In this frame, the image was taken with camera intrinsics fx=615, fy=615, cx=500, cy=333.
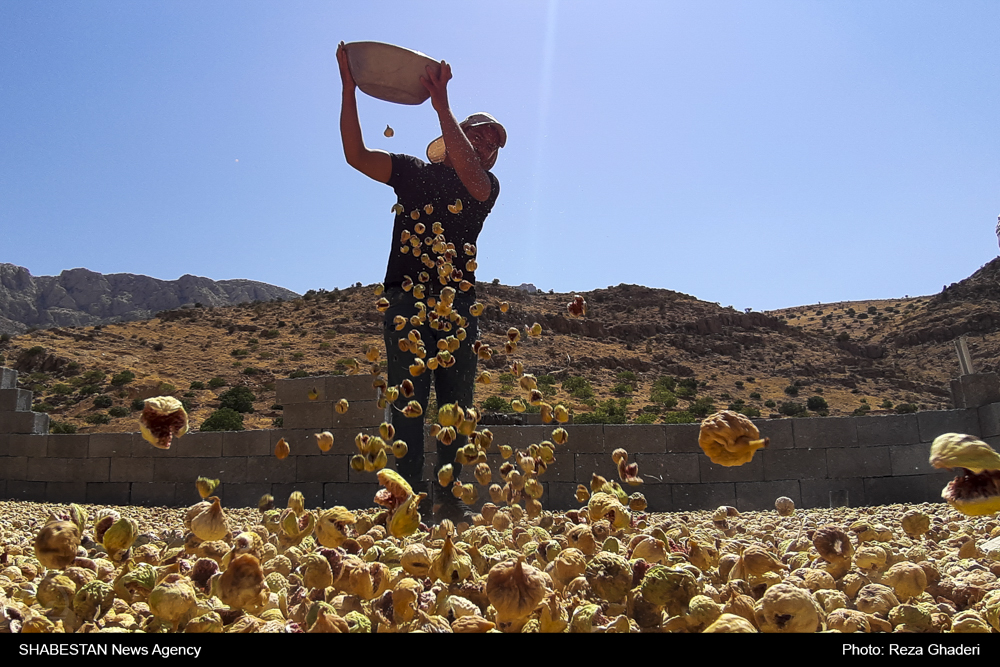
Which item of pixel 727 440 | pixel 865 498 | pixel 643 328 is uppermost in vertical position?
pixel 643 328

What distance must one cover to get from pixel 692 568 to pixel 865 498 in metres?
5.23

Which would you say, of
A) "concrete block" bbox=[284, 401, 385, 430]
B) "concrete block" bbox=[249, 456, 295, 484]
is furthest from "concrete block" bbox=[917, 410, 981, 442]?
"concrete block" bbox=[249, 456, 295, 484]

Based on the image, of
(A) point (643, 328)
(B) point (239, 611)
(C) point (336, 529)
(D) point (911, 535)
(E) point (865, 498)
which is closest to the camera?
(B) point (239, 611)

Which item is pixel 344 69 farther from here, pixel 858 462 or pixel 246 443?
pixel 858 462

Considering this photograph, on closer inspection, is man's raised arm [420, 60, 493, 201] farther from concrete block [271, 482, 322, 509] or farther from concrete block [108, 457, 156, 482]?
concrete block [108, 457, 156, 482]

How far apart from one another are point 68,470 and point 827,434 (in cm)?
836

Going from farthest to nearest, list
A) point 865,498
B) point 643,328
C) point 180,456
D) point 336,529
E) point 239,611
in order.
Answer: point 643,328 → point 180,456 → point 865,498 → point 336,529 → point 239,611

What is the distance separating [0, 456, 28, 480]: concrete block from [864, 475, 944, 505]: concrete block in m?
9.40

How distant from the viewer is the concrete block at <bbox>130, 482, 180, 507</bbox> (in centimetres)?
662

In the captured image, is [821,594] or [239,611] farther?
[821,594]

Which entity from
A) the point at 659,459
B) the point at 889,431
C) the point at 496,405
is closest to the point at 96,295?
the point at 496,405
